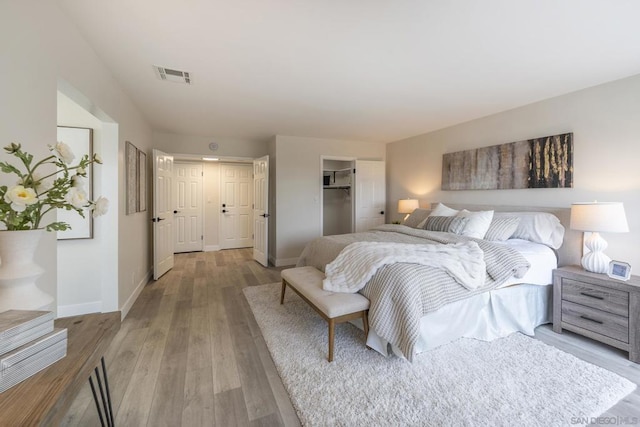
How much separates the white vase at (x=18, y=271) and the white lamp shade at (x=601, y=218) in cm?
368

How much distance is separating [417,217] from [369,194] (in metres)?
1.45

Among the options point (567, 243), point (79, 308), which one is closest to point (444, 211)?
point (567, 243)

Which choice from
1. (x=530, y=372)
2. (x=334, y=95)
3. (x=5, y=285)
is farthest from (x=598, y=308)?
(x=5, y=285)

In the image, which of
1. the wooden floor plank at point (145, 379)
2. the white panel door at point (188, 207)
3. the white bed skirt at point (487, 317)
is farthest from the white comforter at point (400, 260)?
the white panel door at point (188, 207)

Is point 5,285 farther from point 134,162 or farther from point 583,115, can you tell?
point 583,115

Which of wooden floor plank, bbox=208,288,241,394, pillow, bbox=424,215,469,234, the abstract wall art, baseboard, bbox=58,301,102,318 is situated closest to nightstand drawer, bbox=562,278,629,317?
pillow, bbox=424,215,469,234

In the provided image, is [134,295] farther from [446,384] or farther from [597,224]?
[597,224]

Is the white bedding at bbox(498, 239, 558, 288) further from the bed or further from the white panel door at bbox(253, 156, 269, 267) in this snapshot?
the white panel door at bbox(253, 156, 269, 267)

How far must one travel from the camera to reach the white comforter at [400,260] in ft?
7.06

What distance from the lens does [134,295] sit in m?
3.21

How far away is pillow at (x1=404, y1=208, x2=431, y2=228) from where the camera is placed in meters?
4.06

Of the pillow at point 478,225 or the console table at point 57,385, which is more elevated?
the pillow at point 478,225

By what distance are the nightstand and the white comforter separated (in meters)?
0.90

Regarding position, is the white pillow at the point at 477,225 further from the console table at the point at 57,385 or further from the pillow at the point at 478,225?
the console table at the point at 57,385
